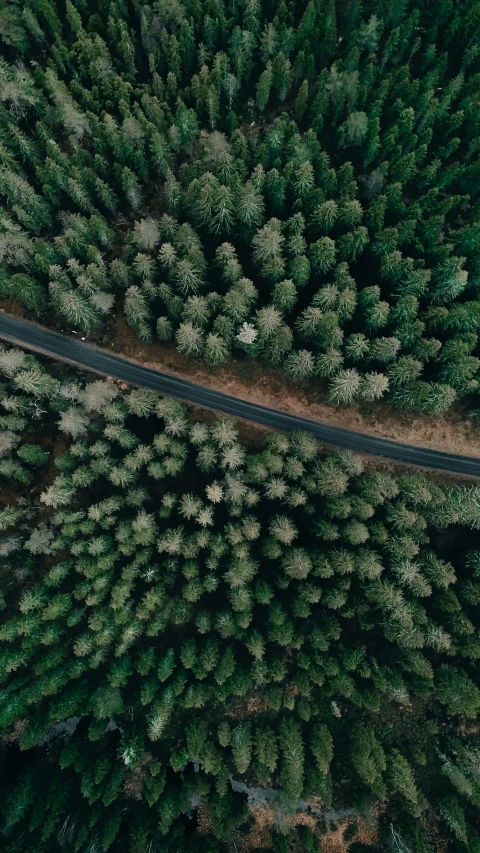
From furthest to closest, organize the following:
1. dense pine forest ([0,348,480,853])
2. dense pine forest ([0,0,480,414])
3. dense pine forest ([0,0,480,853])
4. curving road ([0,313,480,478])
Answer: curving road ([0,313,480,478]) → dense pine forest ([0,0,480,414]) → dense pine forest ([0,0,480,853]) → dense pine forest ([0,348,480,853])

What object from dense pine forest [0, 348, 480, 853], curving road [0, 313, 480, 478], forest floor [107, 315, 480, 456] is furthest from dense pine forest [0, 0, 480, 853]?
curving road [0, 313, 480, 478]

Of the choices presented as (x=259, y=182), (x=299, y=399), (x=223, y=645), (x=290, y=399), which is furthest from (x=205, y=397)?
(x=223, y=645)

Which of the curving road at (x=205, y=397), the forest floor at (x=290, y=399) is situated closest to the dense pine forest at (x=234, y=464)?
the forest floor at (x=290, y=399)

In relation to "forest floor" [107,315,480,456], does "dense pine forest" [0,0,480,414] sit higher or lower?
higher

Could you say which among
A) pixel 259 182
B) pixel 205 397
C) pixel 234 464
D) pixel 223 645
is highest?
pixel 259 182

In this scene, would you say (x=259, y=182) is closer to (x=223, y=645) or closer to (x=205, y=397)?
(x=205, y=397)

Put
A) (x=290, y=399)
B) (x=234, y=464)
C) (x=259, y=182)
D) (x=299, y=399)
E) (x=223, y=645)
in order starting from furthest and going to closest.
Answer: (x=290, y=399) < (x=299, y=399) < (x=259, y=182) < (x=223, y=645) < (x=234, y=464)

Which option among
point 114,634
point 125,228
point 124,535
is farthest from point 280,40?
point 114,634

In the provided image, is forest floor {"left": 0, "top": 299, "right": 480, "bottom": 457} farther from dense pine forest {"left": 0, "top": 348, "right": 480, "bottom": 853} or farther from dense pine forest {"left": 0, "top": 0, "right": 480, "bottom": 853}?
dense pine forest {"left": 0, "top": 348, "right": 480, "bottom": 853}
